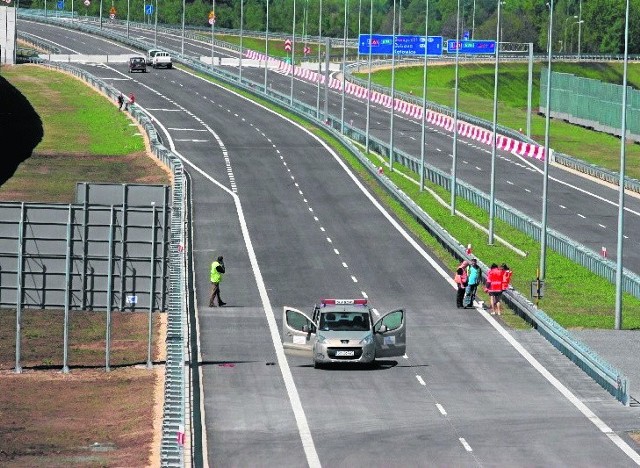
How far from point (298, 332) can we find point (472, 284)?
10721 mm

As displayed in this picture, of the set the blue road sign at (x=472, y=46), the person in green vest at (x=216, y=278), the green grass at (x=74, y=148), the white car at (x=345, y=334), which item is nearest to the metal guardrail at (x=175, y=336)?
the person in green vest at (x=216, y=278)

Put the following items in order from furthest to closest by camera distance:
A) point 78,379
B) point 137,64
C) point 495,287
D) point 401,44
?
point 137,64, point 401,44, point 495,287, point 78,379

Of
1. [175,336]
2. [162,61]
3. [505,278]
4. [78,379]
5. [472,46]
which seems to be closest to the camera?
[175,336]

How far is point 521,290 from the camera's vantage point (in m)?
56.8

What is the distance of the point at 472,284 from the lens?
5231 centimetres

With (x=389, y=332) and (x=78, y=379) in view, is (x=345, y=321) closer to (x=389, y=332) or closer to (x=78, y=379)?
(x=389, y=332)

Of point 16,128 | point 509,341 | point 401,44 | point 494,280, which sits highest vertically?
point 401,44

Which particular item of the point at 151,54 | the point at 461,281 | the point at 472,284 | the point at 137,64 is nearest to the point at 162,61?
the point at 151,54

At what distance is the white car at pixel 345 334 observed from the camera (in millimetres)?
42312

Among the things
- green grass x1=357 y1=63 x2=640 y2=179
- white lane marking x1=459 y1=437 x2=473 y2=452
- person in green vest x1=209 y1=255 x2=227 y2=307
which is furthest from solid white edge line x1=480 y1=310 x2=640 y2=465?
green grass x1=357 y1=63 x2=640 y2=179

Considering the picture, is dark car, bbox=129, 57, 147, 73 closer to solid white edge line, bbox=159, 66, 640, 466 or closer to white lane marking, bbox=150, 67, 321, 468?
solid white edge line, bbox=159, 66, 640, 466

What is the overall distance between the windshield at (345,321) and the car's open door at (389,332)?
31 cm

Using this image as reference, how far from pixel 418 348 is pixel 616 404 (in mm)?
8467

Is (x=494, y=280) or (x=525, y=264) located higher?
(x=494, y=280)
